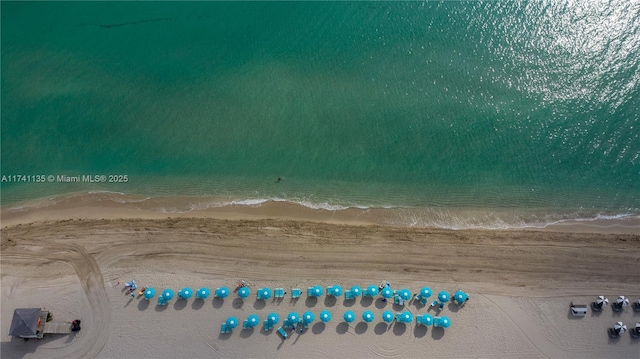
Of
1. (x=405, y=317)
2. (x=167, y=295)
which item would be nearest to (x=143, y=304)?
(x=167, y=295)

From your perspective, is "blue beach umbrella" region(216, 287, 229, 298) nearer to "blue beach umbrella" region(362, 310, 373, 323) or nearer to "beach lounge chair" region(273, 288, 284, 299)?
"beach lounge chair" region(273, 288, 284, 299)

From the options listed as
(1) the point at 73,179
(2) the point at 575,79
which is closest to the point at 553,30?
(2) the point at 575,79

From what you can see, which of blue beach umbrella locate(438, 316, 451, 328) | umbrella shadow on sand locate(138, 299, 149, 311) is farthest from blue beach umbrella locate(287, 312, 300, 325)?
umbrella shadow on sand locate(138, 299, 149, 311)

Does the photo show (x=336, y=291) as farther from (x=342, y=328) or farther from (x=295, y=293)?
(x=295, y=293)

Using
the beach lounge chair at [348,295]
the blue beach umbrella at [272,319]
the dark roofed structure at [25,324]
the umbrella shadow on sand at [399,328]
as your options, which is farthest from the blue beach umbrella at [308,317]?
the dark roofed structure at [25,324]

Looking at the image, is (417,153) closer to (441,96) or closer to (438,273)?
(441,96)

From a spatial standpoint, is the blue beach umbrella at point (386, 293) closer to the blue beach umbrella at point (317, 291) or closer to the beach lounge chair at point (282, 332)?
the blue beach umbrella at point (317, 291)

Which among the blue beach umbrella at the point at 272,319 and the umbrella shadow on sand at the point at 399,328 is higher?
the blue beach umbrella at the point at 272,319
